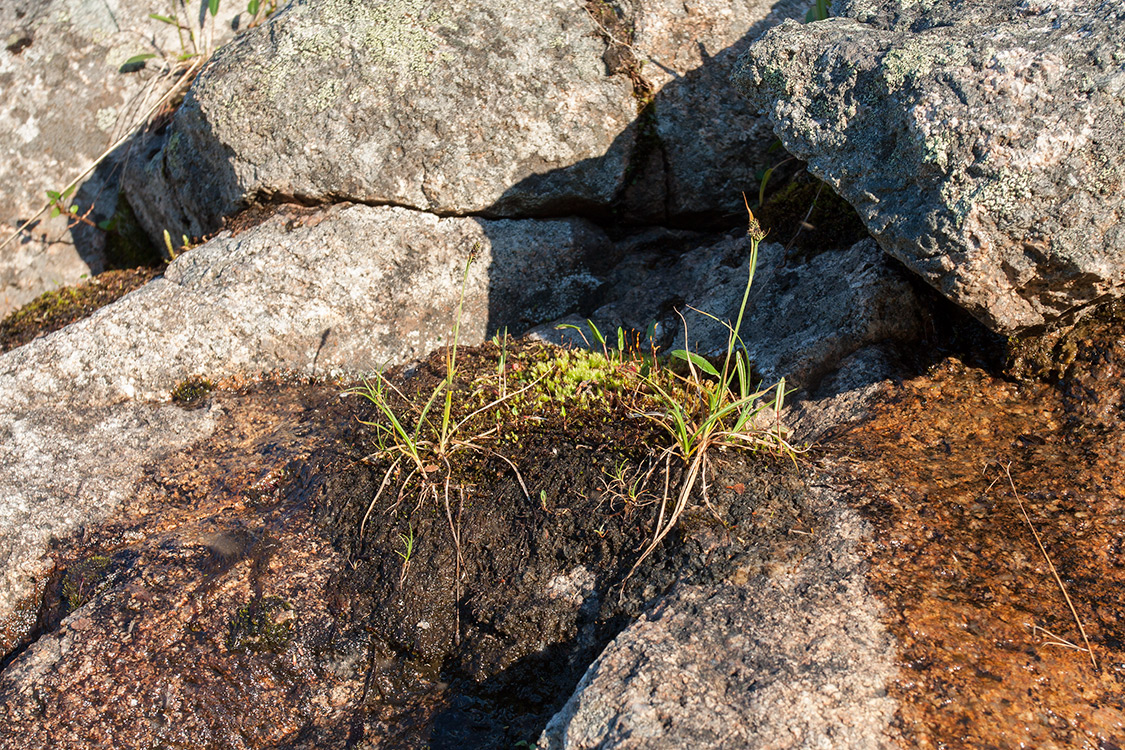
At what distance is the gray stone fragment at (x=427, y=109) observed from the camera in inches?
175

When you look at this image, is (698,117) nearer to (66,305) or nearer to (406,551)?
(406,551)

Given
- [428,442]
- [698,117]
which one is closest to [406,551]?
[428,442]

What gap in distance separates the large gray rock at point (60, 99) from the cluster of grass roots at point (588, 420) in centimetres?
390

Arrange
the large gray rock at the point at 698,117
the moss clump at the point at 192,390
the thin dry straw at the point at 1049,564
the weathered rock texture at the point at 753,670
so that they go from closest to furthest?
the weathered rock texture at the point at 753,670, the thin dry straw at the point at 1049,564, the moss clump at the point at 192,390, the large gray rock at the point at 698,117

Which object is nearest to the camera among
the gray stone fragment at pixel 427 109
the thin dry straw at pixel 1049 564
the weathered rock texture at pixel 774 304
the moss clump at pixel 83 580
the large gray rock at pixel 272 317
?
the thin dry straw at pixel 1049 564

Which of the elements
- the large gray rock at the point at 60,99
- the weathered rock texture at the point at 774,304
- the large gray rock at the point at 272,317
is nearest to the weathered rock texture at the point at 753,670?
the weathered rock texture at the point at 774,304

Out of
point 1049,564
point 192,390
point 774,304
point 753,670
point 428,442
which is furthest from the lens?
point 192,390

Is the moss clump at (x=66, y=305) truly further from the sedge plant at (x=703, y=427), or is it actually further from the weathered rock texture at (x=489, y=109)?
the sedge plant at (x=703, y=427)

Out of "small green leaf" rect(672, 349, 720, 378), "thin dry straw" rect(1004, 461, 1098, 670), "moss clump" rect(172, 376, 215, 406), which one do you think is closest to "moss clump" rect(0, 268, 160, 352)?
"moss clump" rect(172, 376, 215, 406)

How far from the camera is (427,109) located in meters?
4.45

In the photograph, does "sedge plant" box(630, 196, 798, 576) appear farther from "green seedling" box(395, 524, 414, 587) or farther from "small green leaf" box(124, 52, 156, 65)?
"small green leaf" box(124, 52, 156, 65)

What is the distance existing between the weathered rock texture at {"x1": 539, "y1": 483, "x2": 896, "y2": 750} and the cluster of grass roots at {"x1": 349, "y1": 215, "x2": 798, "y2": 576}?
0.37m

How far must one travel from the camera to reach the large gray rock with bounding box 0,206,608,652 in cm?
377

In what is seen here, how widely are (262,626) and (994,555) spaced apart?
2575 millimetres
